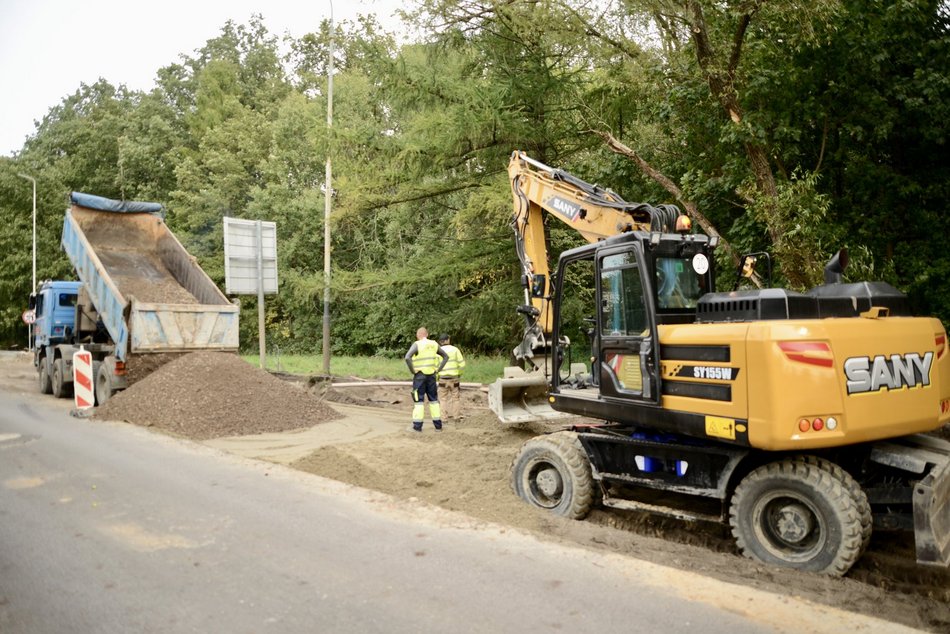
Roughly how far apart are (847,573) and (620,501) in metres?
1.93

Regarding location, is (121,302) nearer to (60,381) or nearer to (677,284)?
(60,381)

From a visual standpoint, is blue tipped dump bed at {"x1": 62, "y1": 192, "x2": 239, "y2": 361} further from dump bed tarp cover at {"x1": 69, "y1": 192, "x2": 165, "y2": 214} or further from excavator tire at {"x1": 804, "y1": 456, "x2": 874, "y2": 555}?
excavator tire at {"x1": 804, "y1": 456, "x2": 874, "y2": 555}

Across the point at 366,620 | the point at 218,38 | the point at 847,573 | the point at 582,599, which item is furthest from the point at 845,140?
the point at 218,38

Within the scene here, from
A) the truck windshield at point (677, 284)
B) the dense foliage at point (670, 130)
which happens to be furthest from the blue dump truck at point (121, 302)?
the truck windshield at point (677, 284)

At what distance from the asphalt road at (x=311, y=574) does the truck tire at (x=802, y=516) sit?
0.86m

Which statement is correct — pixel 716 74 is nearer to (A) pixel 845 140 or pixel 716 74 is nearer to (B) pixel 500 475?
(A) pixel 845 140

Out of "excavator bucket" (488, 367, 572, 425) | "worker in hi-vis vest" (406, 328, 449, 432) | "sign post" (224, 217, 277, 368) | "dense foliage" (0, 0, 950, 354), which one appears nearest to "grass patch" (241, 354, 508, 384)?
"dense foliage" (0, 0, 950, 354)

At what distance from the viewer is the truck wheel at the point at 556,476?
6.47 meters

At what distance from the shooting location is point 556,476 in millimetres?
6742

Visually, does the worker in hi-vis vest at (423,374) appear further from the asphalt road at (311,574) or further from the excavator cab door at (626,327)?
the excavator cab door at (626,327)

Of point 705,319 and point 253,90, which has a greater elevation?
point 253,90

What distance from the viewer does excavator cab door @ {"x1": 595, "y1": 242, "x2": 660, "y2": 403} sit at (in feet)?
19.2

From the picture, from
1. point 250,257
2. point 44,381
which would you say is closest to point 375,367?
point 250,257

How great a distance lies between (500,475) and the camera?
25.7ft
